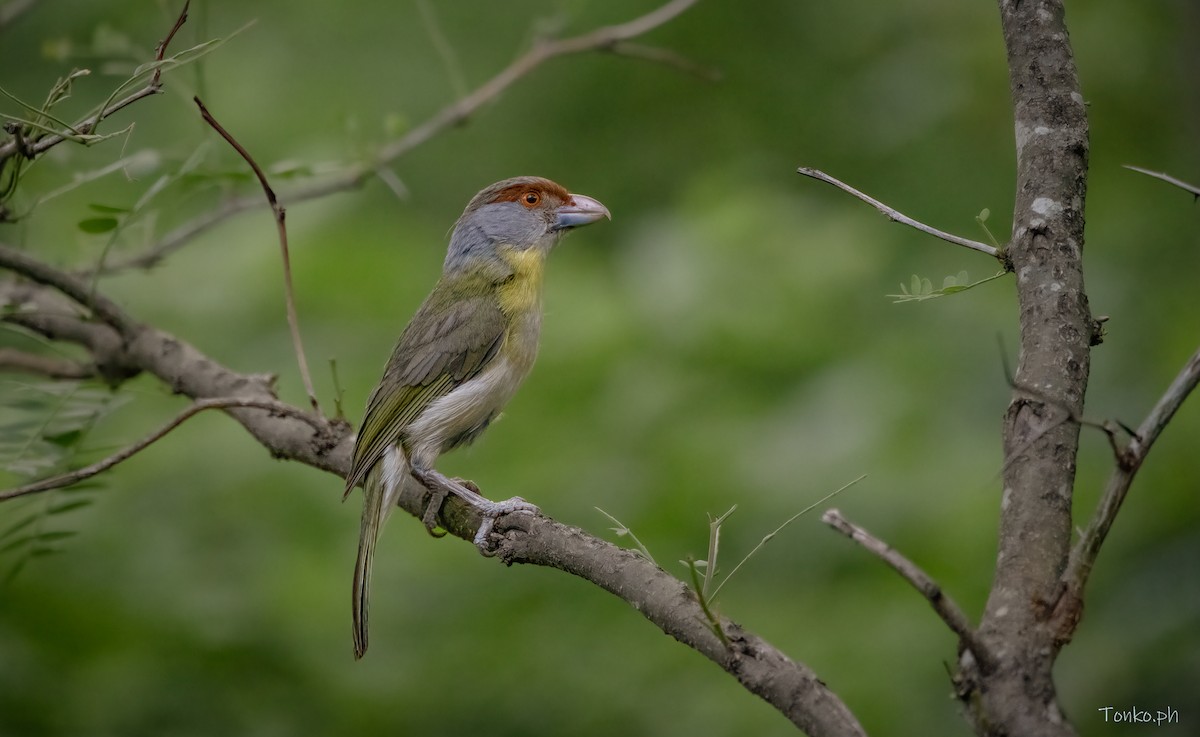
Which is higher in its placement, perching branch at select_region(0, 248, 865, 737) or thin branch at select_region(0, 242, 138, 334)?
thin branch at select_region(0, 242, 138, 334)

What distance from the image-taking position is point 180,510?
4746 mm

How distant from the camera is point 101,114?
89.3 inches

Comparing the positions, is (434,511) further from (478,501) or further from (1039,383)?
(1039,383)

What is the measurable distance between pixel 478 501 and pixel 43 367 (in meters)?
1.73

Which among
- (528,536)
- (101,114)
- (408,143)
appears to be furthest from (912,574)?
(408,143)

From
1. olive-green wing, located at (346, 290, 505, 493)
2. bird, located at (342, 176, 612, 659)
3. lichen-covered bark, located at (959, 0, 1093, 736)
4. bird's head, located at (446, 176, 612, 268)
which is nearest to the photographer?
lichen-covered bark, located at (959, 0, 1093, 736)

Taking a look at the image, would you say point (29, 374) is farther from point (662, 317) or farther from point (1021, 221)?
point (1021, 221)

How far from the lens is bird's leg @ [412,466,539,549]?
2818mm

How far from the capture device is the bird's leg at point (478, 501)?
2.82 m

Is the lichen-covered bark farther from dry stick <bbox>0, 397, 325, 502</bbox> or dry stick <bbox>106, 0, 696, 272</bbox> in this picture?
dry stick <bbox>106, 0, 696, 272</bbox>

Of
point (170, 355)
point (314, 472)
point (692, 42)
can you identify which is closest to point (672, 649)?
point (314, 472)

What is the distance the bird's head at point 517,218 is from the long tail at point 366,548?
117 centimetres


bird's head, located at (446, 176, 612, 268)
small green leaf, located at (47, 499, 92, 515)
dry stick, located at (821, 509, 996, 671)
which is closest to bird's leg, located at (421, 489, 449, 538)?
small green leaf, located at (47, 499, 92, 515)

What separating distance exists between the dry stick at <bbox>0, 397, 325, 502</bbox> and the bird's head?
54.2 inches
